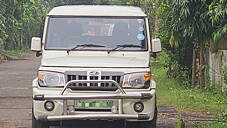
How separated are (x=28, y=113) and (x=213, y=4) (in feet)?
16.5

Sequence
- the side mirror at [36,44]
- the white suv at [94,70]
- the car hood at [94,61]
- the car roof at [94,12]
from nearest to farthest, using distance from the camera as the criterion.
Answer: the white suv at [94,70], the car hood at [94,61], the side mirror at [36,44], the car roof at [94,12]

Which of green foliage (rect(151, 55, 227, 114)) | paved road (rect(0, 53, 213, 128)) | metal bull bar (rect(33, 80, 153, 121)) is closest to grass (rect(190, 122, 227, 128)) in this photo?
paved road (rect(0, 53, 213, 128))

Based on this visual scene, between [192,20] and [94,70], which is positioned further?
[192,20]

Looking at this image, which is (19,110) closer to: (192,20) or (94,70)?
(94,70)

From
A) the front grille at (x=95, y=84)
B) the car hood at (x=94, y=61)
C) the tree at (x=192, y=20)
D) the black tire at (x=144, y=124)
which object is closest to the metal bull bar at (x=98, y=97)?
the front grille at (x=95, y=84)

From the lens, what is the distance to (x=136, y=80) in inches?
292

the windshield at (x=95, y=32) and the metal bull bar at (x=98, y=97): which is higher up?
the windshield at (x=95, y=32)

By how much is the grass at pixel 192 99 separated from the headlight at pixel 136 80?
352 cm

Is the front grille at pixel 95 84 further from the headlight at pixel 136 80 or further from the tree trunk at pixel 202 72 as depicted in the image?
the tree trunk at pixel 202 72

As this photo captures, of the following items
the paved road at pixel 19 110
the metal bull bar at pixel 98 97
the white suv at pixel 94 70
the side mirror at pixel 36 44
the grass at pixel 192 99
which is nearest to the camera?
the metal bull bar at pixel 98 97

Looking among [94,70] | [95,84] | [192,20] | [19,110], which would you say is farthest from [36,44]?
[192,20]

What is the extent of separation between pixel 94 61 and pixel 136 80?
0.74m

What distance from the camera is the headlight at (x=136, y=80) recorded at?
7398 millimetres

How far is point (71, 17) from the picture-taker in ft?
28.3
